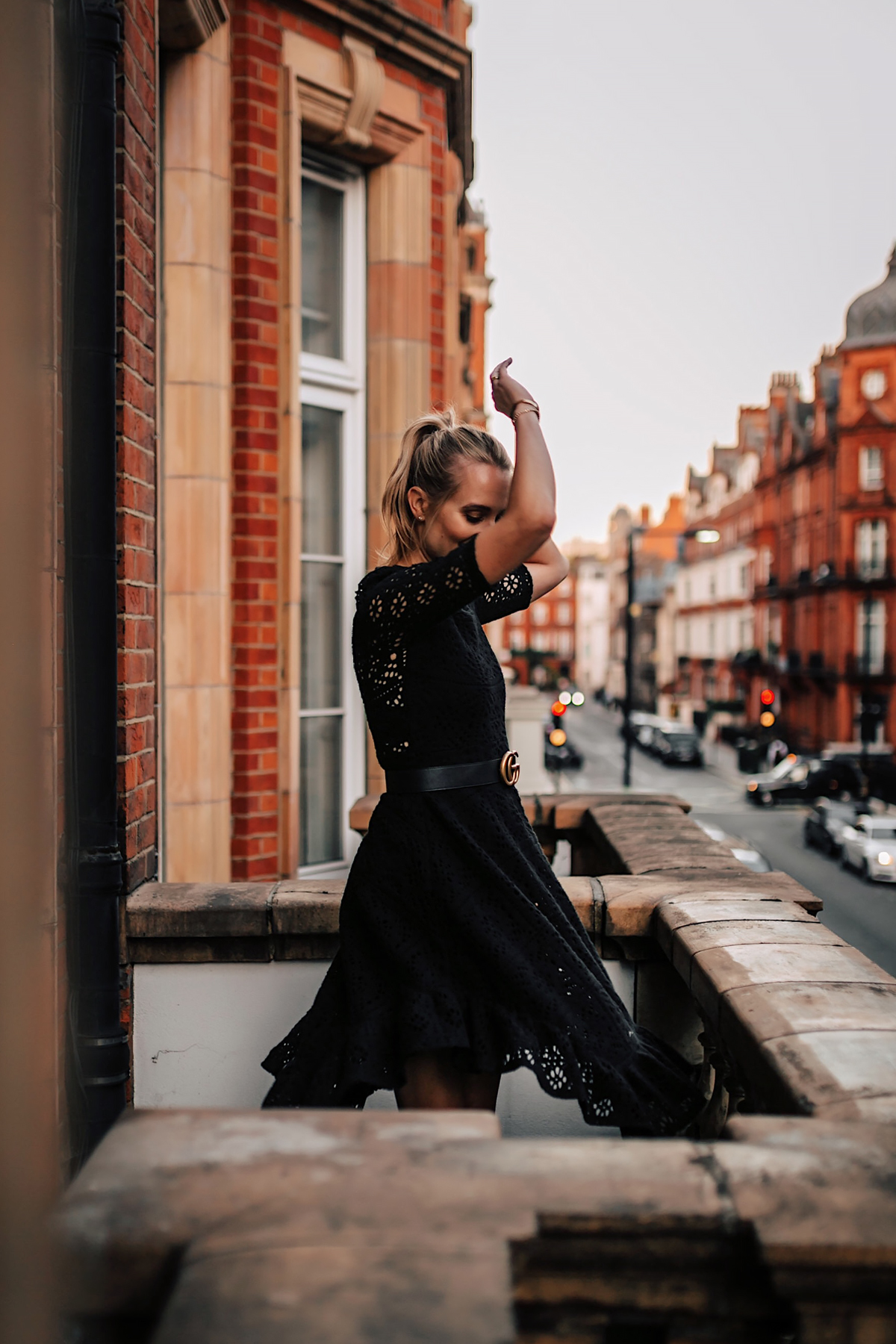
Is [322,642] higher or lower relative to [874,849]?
higher

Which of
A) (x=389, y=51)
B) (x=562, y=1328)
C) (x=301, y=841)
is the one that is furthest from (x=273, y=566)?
(x=562, y=1328)

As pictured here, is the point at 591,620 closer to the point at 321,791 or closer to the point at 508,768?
the point at 321,791

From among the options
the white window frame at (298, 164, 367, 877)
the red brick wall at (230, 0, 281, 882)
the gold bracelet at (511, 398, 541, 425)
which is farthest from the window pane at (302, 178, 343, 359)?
the gold bracelet at (511, 398, 541, 425)

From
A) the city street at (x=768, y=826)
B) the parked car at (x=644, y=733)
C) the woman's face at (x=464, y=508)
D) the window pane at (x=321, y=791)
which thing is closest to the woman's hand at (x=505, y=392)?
the woman's face at (x=464, y=508)

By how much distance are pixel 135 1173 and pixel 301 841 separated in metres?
3.77

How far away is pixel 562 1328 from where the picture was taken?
1351 mm

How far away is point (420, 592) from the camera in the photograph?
1.97 meters

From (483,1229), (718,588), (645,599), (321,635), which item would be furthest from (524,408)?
(645,599)

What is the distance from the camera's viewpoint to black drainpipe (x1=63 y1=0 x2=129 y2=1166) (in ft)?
8.30

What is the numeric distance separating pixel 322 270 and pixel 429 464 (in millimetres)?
3559

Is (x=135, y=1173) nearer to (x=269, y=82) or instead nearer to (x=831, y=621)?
(x=269, y=82)

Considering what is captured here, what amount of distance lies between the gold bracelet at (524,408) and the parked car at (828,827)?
18.5 m

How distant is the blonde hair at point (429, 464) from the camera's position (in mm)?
2131

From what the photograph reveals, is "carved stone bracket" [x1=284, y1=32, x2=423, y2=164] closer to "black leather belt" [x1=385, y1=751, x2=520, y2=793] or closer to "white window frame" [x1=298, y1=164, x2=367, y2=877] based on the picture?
"white window frame" [x1=298, y1=164, x2=367, y2=877]
